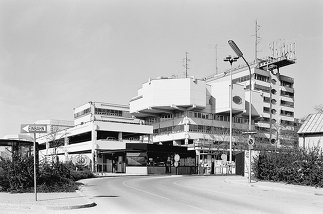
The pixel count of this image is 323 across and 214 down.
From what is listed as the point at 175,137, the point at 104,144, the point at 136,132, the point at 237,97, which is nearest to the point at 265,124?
the point at 237,97

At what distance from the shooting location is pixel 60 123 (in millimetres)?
138125

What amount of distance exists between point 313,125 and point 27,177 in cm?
2279

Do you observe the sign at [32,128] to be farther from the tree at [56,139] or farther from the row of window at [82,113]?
the row of window at [82,113]

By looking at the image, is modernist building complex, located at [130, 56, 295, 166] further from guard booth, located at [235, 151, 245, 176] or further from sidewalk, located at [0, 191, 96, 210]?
sidewalk, located at [0, 191, 96, 210]

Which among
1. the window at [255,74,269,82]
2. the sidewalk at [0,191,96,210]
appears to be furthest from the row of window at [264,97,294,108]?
the sidewalk at [0,191,96,210]

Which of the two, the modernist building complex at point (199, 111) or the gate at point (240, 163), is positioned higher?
the modernist building complex at point (199, 111)

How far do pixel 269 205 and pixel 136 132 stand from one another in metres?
60.8

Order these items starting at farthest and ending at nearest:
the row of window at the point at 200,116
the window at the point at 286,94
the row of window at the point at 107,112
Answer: the window at the point at 286,94 < the row of window at the point at 107,112 < the row of window at the point at 200,116

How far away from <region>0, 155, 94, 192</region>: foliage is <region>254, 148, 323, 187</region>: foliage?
1359 centimetres

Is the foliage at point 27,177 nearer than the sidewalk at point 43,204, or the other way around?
the sidewalk at point 43,204

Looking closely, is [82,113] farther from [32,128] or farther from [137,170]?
[32,128]

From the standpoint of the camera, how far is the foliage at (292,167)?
76.7ft

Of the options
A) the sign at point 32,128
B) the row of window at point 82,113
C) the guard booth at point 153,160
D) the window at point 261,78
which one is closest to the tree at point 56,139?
the row of window at point 82,113

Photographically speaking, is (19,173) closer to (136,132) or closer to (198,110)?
(136,132)
